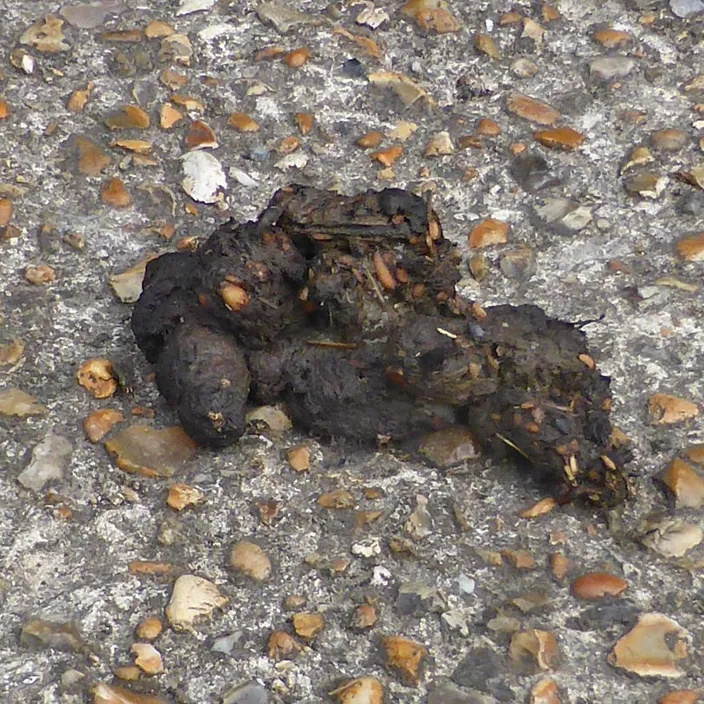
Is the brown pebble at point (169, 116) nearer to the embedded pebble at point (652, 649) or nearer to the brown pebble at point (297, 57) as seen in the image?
the brown pebble at point (297, 57)

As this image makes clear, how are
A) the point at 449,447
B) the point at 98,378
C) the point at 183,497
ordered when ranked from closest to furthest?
the point at 183,497 < the point at 449,447 < the point at 98,378

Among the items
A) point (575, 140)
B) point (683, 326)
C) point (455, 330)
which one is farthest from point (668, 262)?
point (455, 330)

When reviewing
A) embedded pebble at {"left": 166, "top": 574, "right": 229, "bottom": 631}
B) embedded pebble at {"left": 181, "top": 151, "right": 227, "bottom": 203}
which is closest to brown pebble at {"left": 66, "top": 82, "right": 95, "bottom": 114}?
embedded pebble at {"left": 181, "top": 151, "right": 227, "bottom": 203}

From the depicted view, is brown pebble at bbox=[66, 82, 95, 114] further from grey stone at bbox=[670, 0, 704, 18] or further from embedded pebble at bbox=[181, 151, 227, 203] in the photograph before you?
grey stone at bbox=[670, 0, 704, 18]

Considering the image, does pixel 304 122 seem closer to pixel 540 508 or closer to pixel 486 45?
pixel 486 45

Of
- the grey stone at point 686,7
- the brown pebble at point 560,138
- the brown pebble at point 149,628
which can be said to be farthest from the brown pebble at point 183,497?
the grey stone at point 686,7

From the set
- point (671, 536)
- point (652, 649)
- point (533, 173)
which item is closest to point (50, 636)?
point (652, 649)
